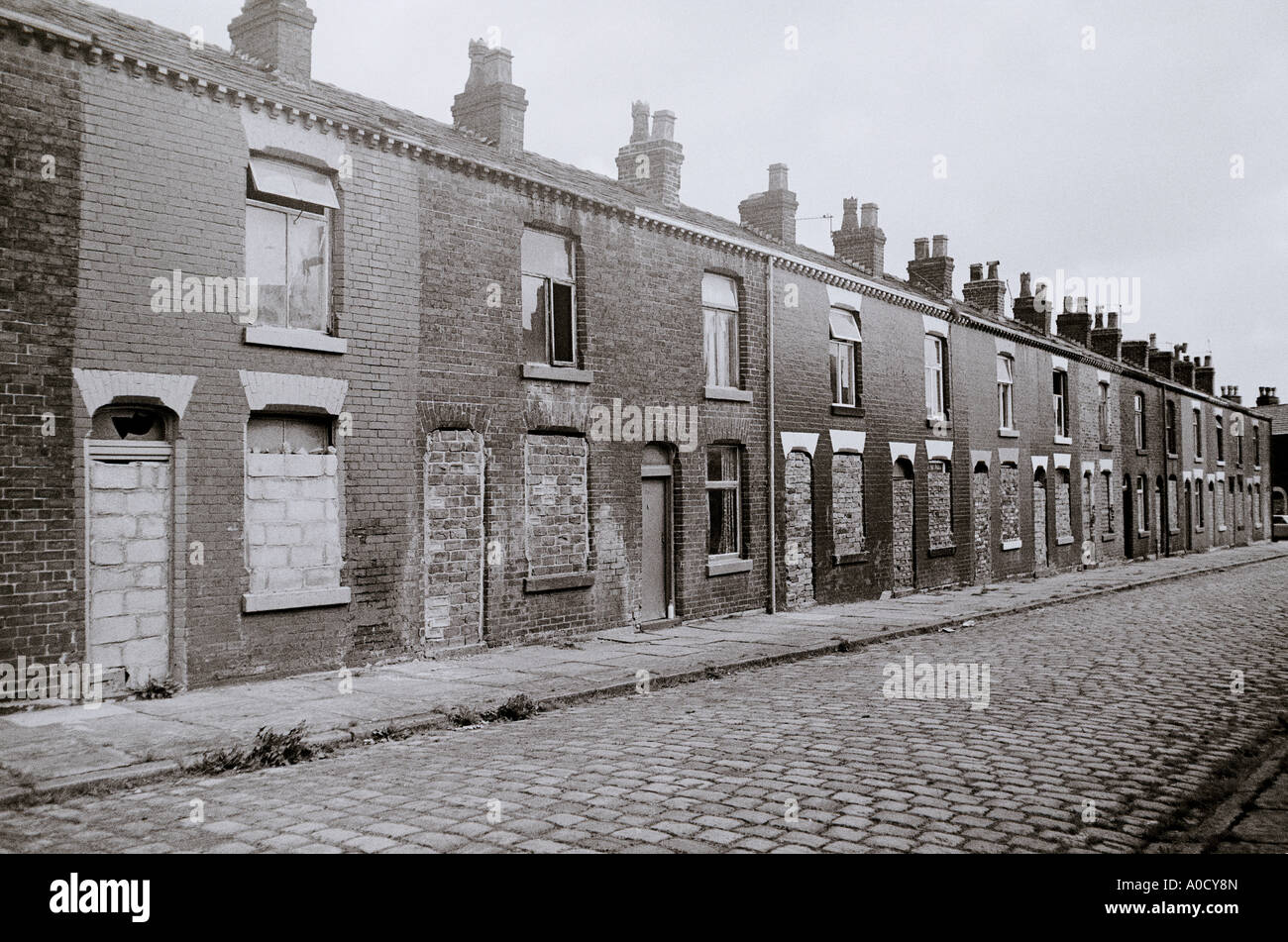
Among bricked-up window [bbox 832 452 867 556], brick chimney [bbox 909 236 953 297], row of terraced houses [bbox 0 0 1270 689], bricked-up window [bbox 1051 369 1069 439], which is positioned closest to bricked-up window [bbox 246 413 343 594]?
row of terraced houses [bbox 0 0 1270 689]

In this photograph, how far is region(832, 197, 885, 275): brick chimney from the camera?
955 inches

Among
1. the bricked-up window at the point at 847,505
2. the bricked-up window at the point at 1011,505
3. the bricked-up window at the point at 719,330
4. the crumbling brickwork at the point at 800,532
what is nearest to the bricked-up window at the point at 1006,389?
the bricked-up window at the point at 1011,505

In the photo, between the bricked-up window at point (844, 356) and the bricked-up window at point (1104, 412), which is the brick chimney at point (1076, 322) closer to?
the bricked-up window at point (1104, 412)

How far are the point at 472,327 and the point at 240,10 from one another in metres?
4.87

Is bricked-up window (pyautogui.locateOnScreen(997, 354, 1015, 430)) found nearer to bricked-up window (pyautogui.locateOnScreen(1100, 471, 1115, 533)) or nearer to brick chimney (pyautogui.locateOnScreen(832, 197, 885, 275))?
brick chimney (pyautogui.locateOnScreen(832, 197, 885, 275))

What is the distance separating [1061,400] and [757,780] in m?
27.3

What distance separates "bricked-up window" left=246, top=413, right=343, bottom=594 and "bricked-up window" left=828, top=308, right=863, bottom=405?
1187 centimetres

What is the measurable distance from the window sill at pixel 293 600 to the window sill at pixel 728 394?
781 centimetres

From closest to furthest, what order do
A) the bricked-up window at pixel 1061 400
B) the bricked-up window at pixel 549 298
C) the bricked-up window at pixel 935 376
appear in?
the bricked-up window at pixel 549 298, the bricked-up window at pixel 935 376, the bricked-up window at pixel 1061 400

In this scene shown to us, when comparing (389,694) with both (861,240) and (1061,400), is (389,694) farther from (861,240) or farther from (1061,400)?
(1061,400)

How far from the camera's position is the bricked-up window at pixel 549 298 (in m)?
14.5

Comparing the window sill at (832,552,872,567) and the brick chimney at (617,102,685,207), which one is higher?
the brick chimney at (617,102,685,207)

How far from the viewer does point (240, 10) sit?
42.0ft

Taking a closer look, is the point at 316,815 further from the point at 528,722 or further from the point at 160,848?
the point at 528,722
